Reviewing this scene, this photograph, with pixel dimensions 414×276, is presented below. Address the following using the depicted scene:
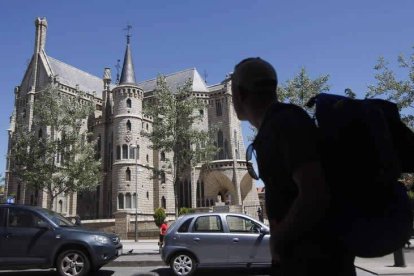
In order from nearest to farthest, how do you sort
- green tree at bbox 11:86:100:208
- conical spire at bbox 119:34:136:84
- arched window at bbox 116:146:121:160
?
1. green tree at bbox 11:86:100:208
2. arched window at bbox 116:146:121:160
3. conical spire at bbox 119:34:136:84

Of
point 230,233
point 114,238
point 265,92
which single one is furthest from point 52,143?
point 265,92

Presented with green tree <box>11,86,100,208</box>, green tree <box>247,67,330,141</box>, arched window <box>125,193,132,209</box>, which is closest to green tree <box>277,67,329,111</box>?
green tree <box>247,67,330,141</box>

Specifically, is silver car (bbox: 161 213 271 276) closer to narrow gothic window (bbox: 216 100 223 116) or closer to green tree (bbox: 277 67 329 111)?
green tree (bbox: 277 67 329 111)

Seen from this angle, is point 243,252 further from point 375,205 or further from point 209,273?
point 375,205

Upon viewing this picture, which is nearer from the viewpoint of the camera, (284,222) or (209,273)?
(284,222)

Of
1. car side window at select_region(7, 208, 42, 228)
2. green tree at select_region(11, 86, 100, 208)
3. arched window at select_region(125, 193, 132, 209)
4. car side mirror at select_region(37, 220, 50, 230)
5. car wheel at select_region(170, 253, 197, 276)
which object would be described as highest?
green tree at select_region(11, 86, 100, 208)

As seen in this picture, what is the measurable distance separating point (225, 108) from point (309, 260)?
159 ft

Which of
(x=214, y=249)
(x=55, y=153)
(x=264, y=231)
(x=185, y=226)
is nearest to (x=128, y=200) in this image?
(x=55, y=153)

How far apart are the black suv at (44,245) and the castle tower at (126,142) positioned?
110 ft

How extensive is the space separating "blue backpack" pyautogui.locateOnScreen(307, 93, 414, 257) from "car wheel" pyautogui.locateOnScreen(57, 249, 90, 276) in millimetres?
8293

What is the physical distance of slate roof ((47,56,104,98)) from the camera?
51938 mm

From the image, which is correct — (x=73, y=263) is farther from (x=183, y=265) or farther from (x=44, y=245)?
(x=183, y=265)

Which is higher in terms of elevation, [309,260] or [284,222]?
[284,222]

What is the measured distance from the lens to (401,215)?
1396 mm
